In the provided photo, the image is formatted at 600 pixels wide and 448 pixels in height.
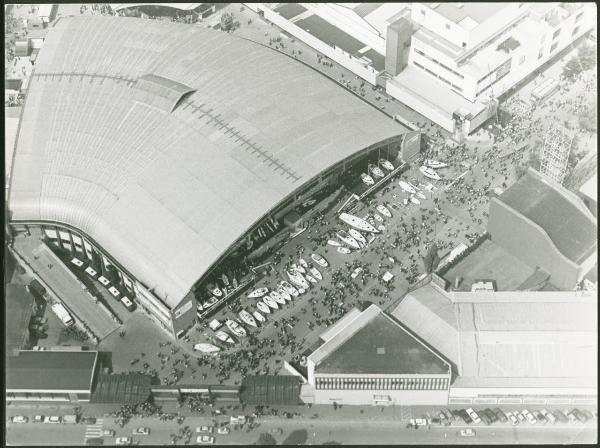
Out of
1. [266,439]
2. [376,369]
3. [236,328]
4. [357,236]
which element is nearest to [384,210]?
[357,236]

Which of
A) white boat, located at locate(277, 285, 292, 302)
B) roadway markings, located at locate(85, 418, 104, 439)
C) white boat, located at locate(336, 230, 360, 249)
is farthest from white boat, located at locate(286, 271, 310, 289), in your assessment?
roadway markings, located at locate(85, 418, 104, 439)

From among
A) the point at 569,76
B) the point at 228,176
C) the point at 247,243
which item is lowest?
the point at 247,243

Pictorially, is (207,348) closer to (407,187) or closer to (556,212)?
(407,187)

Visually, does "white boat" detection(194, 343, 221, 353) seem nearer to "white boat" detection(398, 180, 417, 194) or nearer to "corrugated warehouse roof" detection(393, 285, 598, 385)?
"corrugated warehouse roof" detection(393, 285, 598, 385)

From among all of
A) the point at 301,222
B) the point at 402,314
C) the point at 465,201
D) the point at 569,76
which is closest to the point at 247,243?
the point at 301,222

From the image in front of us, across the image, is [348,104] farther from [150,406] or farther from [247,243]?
[150,406]

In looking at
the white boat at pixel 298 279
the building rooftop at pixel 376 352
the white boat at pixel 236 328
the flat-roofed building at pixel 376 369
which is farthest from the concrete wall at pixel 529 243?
the white boat at pixel 236 328
